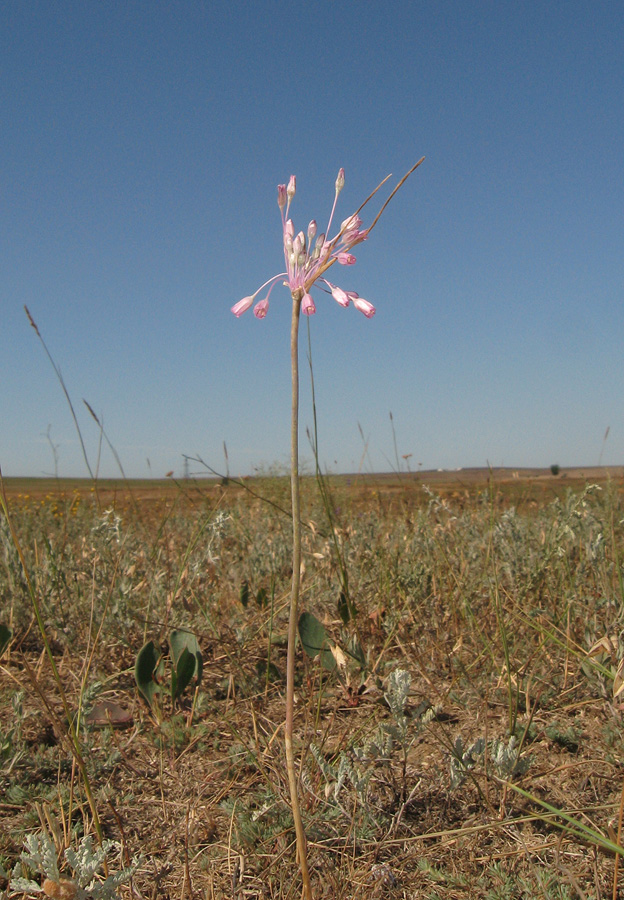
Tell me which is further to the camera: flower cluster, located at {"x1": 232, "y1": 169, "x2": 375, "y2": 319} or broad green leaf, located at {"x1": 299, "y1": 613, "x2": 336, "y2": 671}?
broad green leaf, located at {"x1": 299, "y1": 613, "x2": 336, "y2": 671}

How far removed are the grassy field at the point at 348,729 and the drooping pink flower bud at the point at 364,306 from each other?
898 millimetres

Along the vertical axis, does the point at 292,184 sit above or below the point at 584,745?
above

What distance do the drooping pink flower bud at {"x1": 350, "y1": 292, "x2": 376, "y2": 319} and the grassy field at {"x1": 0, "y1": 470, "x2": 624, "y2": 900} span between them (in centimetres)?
90

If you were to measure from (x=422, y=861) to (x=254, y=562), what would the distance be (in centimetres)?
213

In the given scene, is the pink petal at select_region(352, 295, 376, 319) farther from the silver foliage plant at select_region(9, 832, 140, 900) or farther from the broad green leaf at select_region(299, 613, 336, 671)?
the broad green leaf at select_region(299, 613, 336, 671)

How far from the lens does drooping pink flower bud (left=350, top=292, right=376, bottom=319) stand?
104 centimetres

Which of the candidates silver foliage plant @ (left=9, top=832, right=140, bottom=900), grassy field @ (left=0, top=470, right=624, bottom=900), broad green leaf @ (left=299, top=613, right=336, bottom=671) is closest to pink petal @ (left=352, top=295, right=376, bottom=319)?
grassy field @ (left=0, top=470, right=624, bottom=900)

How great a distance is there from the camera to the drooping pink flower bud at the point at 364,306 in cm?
104

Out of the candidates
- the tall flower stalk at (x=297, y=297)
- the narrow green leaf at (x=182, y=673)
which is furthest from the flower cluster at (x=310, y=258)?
the narrow green leaf at (x=182, y=673)

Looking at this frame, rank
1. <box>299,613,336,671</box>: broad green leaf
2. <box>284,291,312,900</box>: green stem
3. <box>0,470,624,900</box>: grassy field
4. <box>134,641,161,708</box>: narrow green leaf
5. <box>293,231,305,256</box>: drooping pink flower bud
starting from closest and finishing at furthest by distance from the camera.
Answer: <box>284,291,312,900</box>: green stem → <box>293,231,305,256</box>: drooping pink flower bud → <box>0,470,624,900</box>: grassy field → <box>134,641,161,708</box>: narrow green leaf → <box>299,613,336,671</box>: broad green leaf

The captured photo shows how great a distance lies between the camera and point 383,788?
5.50 feet

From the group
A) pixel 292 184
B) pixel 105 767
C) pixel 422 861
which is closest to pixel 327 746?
pixel 422 861

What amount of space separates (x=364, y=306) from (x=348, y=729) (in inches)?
51.6

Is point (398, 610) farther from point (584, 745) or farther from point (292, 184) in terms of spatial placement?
point (292, 184)
